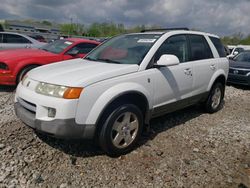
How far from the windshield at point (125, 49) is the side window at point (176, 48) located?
0.18 m

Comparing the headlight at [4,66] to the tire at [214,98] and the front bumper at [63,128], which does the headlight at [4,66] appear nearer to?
the front bumper at [63,128]

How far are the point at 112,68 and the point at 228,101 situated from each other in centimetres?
456

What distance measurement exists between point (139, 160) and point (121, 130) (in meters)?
0.48

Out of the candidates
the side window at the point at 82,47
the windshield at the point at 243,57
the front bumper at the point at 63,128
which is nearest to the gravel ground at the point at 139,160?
the front bumper at the point at 63,128

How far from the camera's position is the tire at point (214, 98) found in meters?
5.09

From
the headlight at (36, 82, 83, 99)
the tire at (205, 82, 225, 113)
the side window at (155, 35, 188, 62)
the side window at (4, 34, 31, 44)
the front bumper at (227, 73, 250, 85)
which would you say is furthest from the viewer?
the side window at (4, 34, 31, 44)

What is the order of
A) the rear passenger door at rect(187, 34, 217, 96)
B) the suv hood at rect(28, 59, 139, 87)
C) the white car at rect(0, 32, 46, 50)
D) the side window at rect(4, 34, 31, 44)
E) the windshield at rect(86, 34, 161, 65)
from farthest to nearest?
the side window at rect(4, 34, 31, 44) → the white car at rect(0, 32, 46, 50) → the rear passenger door at rect(187, 34, 217, 96) → the windshield at rect(86, 34, 161, 65) → the suv hood at rect(28, 59, 139, 87)

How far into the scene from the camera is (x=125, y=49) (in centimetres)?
383

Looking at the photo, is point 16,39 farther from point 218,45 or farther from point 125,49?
point 218,45

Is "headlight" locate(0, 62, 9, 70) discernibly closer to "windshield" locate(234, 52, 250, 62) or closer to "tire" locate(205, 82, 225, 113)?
"tire" locate(205, 82, 225, 113)

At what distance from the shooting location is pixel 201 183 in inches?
111

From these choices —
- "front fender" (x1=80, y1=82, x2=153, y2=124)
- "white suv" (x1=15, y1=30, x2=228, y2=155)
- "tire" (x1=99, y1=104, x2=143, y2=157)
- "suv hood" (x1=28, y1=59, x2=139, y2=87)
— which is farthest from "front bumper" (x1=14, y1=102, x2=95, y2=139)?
"suv hood" (x1=28, y1=59, x2=139, y2=87)

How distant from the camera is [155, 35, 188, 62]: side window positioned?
370 cm

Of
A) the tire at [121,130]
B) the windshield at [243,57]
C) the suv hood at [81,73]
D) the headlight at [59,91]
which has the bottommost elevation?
the tire at [121,130]
